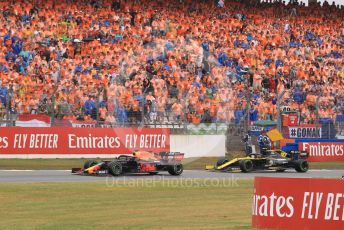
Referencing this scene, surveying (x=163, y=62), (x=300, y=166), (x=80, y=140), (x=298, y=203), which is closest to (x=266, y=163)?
(x=300, y=166)

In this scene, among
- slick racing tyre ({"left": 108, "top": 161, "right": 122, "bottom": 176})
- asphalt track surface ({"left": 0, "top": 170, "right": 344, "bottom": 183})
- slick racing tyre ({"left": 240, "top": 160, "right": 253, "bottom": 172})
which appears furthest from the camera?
slick racing tyre ({"left": 240, "top": 160, "right": 253, "bottom": 172})

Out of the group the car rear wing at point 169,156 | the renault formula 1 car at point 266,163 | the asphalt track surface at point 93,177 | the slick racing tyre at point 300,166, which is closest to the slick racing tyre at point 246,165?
the renault formula 1 car at point 266,163

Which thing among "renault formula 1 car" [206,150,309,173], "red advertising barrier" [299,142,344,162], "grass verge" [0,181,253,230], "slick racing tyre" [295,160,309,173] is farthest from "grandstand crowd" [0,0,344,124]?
"grass verge" [0,181,253,230]

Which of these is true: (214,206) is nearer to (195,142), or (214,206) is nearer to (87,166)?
(87,166)

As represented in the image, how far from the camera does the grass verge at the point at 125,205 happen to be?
1488 centimetres

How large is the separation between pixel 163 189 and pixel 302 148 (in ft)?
49.8

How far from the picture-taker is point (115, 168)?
26.6 meters

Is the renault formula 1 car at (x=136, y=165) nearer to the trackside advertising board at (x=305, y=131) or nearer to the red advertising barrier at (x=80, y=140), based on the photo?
the red advertising barrier at (x=80, y=140)

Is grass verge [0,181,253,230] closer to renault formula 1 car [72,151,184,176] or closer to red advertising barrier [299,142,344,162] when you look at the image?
renault formula 1 car [72,151,184,176]

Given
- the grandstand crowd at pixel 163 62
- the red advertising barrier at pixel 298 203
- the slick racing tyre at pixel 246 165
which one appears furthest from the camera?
the grandstand crowd at pixel 163 62

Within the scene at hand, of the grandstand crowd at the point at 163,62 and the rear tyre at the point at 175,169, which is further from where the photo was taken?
the grandstand crowd at the point at 163,62

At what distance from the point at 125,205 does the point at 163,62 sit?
19.4 meters

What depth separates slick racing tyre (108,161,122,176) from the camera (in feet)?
87.2

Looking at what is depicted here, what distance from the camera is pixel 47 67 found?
1344 inches
